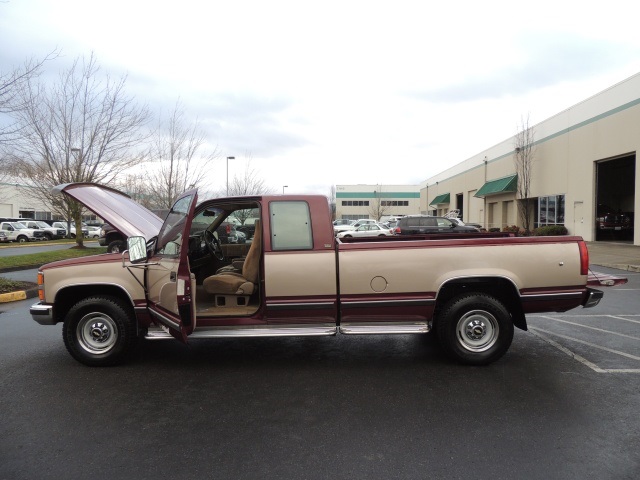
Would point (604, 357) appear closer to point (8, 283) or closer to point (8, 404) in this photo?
point (8, 404)

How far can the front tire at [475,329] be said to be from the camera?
15.9 feet

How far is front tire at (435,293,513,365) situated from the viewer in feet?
15.9

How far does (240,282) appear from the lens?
520 centimetres

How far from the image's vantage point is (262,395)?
4.25 metres

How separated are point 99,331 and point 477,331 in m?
4.16

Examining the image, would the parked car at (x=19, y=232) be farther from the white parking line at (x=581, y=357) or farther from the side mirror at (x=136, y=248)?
the white parking line at (x=581, y=357)

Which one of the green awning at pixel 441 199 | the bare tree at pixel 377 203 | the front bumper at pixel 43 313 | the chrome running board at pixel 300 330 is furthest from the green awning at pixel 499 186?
the bare tree at pixel 377 203

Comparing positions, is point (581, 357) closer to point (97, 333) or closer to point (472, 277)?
point (472, 277)

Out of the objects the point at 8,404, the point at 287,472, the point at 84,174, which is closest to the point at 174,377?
the point at 8,404

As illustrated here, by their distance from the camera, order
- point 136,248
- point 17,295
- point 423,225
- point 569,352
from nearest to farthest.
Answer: point 136,248 < point 569,352 < point 17,295 < point 423,225

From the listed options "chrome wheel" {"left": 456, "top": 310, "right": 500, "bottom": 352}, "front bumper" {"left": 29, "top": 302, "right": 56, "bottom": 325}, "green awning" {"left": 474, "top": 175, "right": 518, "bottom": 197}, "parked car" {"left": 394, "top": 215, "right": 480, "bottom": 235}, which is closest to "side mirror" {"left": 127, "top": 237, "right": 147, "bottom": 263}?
"front bumper" {"left": 29, "top": 302, "right": 56, "bottom": 325}

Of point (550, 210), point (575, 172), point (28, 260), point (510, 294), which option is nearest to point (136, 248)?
point (510, 294)

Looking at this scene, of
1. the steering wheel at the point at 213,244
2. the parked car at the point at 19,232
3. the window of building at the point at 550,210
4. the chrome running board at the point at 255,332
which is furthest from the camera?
the parked car at the point at 19,232

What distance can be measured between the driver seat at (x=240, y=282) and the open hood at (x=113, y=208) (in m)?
1.01
